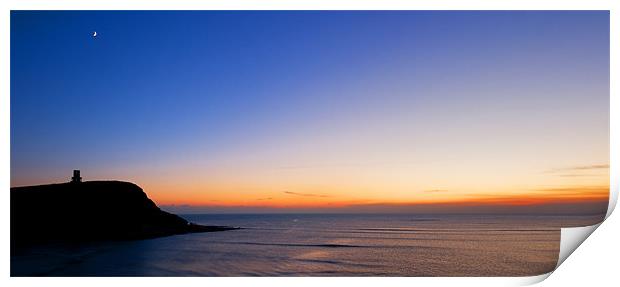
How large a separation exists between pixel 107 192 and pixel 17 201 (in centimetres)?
301

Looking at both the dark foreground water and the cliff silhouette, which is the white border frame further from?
the cliff silhouette

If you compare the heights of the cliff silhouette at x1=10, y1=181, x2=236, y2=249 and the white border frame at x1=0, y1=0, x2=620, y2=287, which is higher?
the white border frame at x1=0, y1=0, x2=620, y2=287

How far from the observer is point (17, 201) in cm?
968

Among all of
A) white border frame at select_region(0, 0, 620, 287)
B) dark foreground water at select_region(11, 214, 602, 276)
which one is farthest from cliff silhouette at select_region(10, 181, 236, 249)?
white border frame at select_region(0, 0, 620, 287)

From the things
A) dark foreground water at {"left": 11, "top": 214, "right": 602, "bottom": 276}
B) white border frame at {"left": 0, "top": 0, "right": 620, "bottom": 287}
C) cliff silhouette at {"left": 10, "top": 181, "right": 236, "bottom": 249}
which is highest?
white border frame at {"left": 0, "top": 0, "right": 620, "bottom": 287}

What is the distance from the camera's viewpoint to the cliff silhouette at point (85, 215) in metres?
9.75

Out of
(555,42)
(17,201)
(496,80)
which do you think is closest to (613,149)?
(555,42)

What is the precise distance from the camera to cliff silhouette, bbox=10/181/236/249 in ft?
32.0
